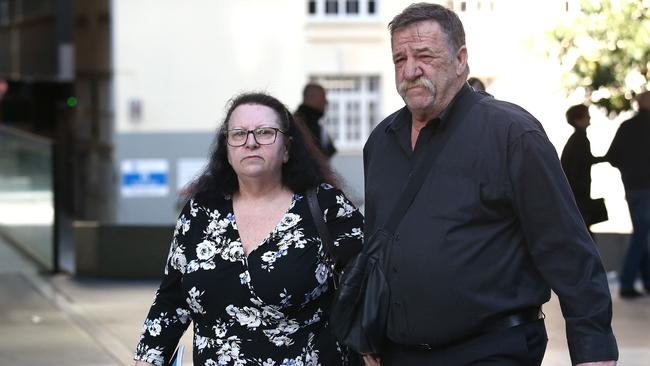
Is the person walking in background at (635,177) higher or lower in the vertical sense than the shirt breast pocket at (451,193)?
lower

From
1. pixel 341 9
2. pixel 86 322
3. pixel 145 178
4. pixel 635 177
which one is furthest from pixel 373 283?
pixel 341 9

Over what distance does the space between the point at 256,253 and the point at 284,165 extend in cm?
37

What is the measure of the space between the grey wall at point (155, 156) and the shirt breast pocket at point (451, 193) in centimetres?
1721

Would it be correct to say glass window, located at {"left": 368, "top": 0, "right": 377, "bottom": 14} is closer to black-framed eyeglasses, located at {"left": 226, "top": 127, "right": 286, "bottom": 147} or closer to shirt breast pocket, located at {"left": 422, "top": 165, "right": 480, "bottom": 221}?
black-framed eyeglasses, located at {"left": 226, "top": 127, "right": 286, "bottom": 147}

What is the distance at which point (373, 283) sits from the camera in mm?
3852

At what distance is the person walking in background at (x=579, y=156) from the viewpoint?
9.29m

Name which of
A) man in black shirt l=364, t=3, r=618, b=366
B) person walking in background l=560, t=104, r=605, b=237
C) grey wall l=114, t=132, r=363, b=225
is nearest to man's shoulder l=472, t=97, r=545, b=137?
man in black shirt l=364, t=3, r=618, b=366

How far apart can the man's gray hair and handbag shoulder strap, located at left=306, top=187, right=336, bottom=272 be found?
80 cm

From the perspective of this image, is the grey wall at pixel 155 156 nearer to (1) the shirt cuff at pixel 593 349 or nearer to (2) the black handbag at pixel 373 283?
(2) the black handbag at pixel 373 283

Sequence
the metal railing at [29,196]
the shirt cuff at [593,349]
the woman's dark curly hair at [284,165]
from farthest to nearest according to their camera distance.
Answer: the metal railing at [29,196] < the woman's dark curly hair at [284,165] < the shirt cuff at [593,349]

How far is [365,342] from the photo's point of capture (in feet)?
12.8

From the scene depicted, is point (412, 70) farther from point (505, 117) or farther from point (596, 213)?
point (596, 213)

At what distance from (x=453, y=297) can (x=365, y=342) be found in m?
0.34

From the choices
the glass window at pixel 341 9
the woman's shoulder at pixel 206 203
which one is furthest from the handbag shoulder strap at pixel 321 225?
the glass window at pixel 341 9
